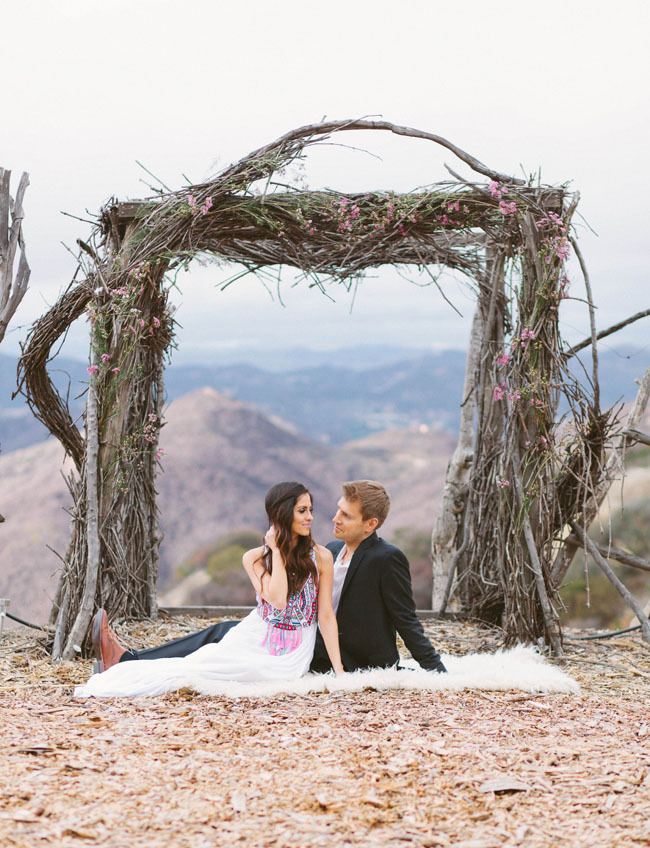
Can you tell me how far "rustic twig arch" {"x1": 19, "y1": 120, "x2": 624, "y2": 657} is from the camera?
4637 millimetres

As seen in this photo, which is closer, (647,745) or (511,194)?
(647,745)

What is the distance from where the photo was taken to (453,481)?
21.4 ft

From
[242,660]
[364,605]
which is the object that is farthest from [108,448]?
[364,605]

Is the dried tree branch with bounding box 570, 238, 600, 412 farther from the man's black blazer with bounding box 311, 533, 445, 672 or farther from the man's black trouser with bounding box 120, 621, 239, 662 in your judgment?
the man's black trouser with bounding box 120, 621, 239, 662

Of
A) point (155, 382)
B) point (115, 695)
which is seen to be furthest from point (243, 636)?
point (155, 382)

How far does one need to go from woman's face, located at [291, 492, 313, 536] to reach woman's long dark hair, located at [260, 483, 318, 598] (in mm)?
14

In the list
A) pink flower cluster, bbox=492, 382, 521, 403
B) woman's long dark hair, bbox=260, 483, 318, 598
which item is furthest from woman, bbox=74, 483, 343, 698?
pink flower cluster, bbox=492, 382, 521, 403

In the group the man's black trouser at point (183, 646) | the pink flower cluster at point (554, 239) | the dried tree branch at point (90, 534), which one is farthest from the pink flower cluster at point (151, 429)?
the pink flower cluster at point (554, 239)

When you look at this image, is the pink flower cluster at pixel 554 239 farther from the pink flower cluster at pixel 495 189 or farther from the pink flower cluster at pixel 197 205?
the pink flower cluster at pixel 197 205

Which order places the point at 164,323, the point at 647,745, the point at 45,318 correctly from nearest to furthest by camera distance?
the point at 647,745 → the point at 45,318 → the point at 164,323

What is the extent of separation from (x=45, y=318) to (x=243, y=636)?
2.29 meters

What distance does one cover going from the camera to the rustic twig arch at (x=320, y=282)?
464 centimetres

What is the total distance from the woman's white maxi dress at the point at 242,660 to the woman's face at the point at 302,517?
0.24 meters

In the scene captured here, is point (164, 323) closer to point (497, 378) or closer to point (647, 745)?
point (497, 378)
